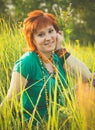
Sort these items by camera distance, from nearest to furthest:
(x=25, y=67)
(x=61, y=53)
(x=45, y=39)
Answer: (x=25, y=67), (x=45, y=39), (x=61, y=53)

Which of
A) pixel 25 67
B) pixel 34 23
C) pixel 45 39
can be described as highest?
pixel 34 23

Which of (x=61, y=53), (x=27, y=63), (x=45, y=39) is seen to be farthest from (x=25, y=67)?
(x=61, y=53)

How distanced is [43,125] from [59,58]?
3.04 feet

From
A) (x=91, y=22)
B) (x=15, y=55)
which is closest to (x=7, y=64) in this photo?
(x=15, y=55)

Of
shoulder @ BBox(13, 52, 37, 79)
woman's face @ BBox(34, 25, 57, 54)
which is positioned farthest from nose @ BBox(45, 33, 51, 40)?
shoulder @ BBox(13, 52, 37, 79)

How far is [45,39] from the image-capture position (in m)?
2.75

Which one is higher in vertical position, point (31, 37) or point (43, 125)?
point (31, 37)

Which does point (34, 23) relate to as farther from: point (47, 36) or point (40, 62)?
point (40, 62)

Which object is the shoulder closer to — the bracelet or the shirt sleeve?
the shirt sleeve

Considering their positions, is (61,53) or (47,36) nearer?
(47,36)

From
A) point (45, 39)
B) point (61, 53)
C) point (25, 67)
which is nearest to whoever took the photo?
point (25, 67)

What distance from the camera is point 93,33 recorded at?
2061cm

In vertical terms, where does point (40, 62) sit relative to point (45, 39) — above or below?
below

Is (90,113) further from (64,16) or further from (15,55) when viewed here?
(64,16)
